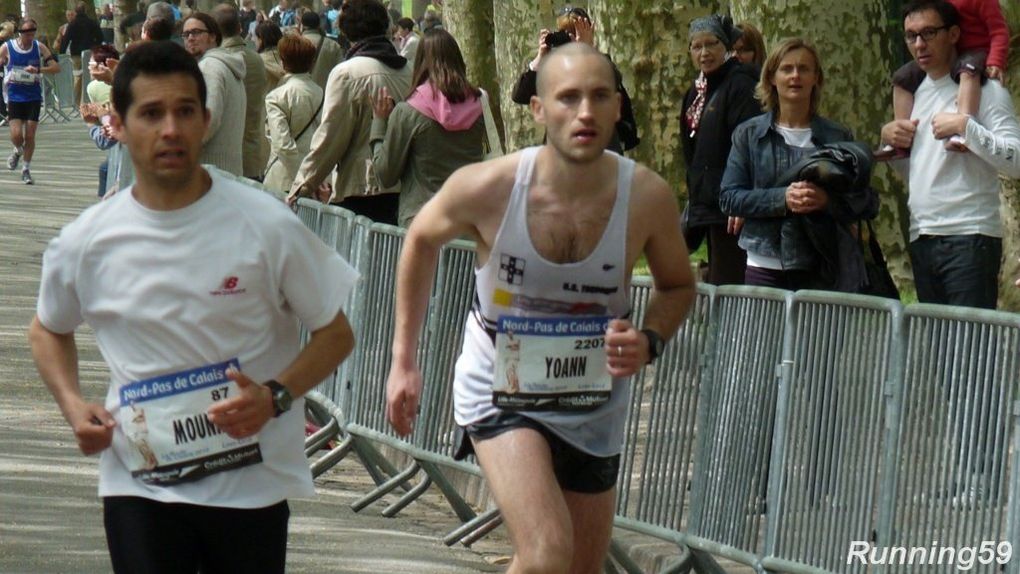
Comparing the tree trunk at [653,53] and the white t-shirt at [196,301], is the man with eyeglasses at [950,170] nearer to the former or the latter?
the white t-shirt at [196,301]

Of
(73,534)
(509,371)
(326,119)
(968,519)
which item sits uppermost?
(326,119)

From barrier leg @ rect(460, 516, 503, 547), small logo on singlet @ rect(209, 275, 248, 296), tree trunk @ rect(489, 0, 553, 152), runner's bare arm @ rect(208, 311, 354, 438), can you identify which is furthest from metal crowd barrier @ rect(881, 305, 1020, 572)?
tree trunk @ rect(489, 0, 553, 152)

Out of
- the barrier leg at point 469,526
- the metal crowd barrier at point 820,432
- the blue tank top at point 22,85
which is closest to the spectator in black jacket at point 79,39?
the blue tank top at point 22,85

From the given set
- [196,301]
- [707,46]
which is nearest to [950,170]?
[707,46]

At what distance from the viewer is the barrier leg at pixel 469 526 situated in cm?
871

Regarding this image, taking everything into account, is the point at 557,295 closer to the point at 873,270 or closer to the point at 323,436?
the point at 873,270

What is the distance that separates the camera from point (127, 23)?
20.8 metres

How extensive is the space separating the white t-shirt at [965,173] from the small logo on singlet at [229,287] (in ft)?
14.2

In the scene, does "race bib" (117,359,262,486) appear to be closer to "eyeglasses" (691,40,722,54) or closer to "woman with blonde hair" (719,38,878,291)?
"woman with blonde hair" (719,38,878,291)

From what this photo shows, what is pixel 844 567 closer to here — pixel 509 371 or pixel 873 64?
pixel 509 371

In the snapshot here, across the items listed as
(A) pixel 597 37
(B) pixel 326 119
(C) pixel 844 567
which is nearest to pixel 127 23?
(A) pixel 597 37

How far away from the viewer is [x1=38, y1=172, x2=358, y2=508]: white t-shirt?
470 centimetres

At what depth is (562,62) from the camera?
18.2 feet

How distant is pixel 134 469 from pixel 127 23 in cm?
1652
